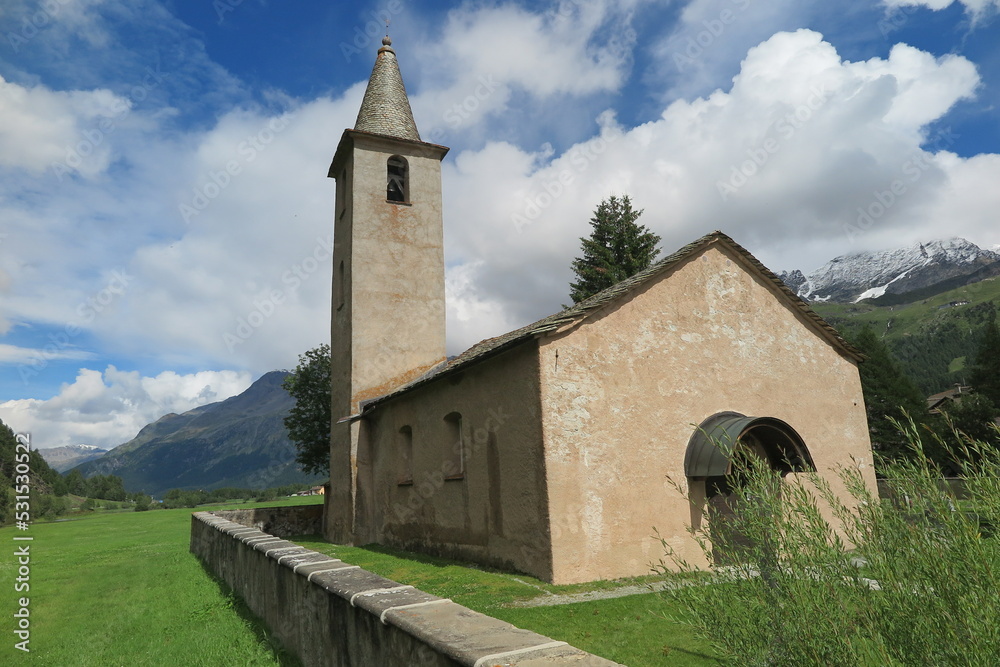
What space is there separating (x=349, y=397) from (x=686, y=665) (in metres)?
13.2

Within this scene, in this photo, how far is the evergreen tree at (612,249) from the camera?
97.3 ft

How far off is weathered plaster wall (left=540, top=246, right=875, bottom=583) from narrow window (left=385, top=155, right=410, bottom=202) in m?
11.4

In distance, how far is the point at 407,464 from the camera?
14.6m

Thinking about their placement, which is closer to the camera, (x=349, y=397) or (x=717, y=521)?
(x=717, y=521)

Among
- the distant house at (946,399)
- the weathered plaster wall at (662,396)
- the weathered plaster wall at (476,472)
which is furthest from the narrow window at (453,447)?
the distant house at (946,399)

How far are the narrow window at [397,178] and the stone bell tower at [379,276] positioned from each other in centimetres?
3

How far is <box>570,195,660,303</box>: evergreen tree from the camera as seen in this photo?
29.7 meters

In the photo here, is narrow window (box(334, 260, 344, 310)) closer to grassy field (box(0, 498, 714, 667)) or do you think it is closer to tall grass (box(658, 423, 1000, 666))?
grassy field (box(0, 498, 714, 667))

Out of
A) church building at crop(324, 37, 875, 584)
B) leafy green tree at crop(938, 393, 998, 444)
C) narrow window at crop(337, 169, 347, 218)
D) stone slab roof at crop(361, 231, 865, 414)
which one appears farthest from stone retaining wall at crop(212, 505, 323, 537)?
leafy green tree at crop(938, 393, 998, 444)

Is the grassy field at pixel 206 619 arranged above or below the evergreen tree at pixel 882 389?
below

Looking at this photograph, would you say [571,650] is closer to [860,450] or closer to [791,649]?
[791,649]

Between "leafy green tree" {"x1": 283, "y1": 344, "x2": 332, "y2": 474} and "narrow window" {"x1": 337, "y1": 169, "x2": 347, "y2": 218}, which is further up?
"narrow window" {"x1": 337, "y1": 169, "x2": 347, "y2": 218}

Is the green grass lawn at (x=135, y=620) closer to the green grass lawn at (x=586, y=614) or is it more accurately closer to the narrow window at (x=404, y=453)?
the green grass lawn at (x=586, y=614)

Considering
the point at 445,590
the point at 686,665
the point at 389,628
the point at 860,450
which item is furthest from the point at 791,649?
the point at 860,450
